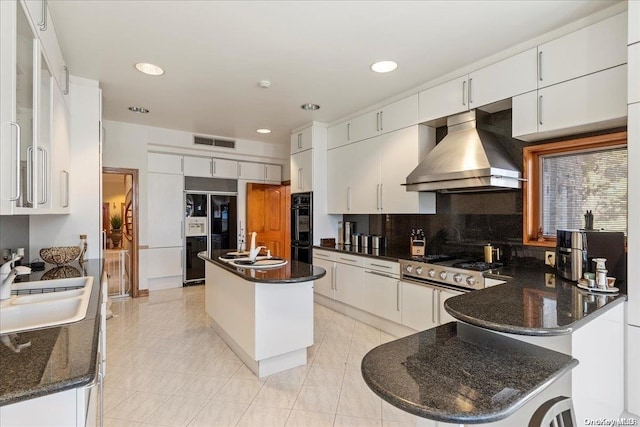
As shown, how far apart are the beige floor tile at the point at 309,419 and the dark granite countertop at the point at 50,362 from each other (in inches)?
51.8

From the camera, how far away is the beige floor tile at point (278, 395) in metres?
2.18

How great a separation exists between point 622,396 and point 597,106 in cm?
177

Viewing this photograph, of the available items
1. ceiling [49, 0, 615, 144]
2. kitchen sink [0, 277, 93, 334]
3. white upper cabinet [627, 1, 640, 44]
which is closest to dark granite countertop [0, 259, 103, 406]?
kitchen sink [0, 277, 93, 334]

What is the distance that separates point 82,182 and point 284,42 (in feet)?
7.53

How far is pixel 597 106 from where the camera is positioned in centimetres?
211

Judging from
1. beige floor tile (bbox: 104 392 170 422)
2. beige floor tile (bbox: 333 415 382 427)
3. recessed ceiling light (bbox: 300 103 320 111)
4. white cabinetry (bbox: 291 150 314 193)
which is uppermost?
recessed ceiling light (bbox: 300 103 320 111)

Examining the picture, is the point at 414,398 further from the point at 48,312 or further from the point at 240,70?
the point at 240,70

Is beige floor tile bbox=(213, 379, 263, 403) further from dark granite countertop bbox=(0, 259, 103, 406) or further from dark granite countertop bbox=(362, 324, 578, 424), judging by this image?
dark granite countertop bbox=(362, 324, 578, 424)

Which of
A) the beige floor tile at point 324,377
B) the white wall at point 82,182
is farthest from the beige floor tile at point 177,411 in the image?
the white wall at point 82,182

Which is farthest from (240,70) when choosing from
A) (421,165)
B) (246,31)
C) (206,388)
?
(206,388)

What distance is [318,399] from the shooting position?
2.23 meters

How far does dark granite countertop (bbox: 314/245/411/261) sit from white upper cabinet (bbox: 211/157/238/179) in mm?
2334

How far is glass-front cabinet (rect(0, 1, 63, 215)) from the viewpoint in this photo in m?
1.13

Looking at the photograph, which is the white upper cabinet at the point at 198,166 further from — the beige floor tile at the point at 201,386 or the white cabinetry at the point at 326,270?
the beige floor tile at the point at 201,386
